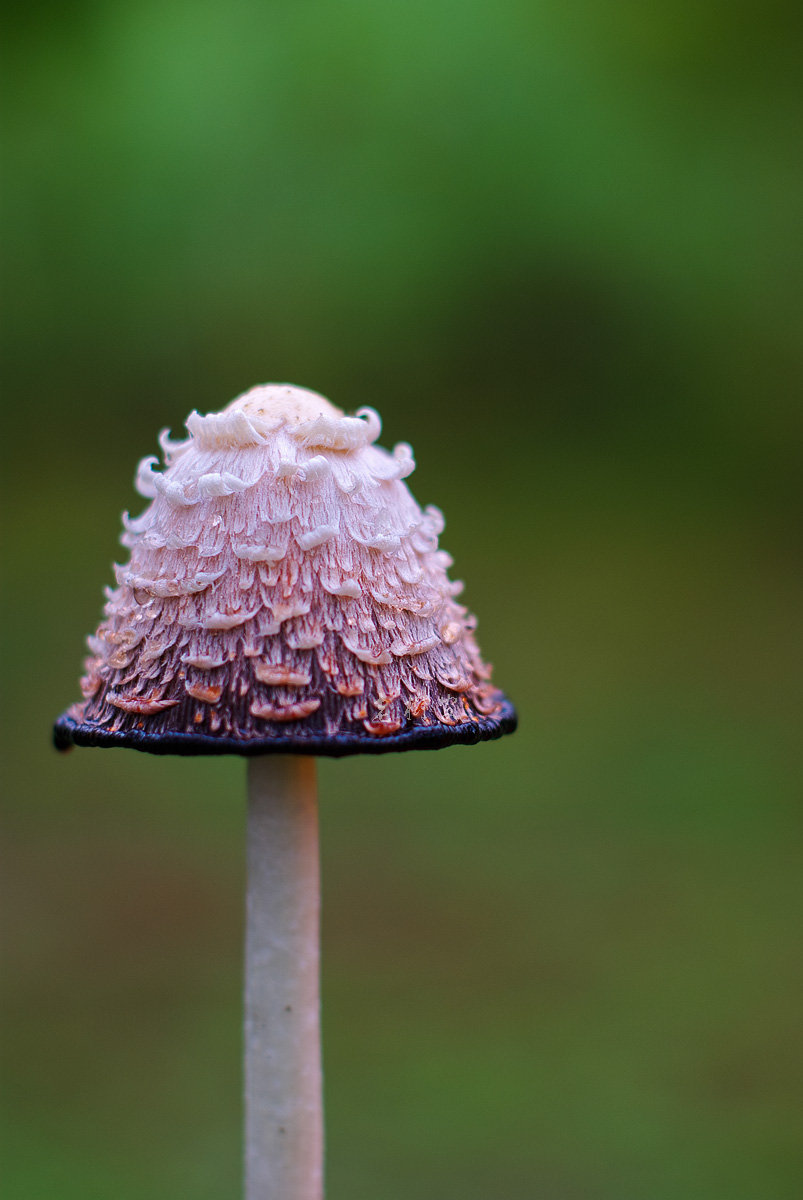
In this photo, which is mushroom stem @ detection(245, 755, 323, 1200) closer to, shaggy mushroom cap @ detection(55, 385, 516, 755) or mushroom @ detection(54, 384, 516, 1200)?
mushroom @ detection(54, 384, 516, 1200)

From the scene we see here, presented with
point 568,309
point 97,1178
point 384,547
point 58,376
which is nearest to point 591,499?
point 568,309

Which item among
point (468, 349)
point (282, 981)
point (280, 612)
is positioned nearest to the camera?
point (280, 612)

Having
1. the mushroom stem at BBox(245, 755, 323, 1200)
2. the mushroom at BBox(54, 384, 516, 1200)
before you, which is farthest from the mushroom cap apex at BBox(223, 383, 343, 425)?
the mushroom stem at BBox(245, 755, 323, 1200)

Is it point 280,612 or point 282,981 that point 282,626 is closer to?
point 280,612

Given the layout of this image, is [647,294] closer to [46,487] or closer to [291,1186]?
[46,487]

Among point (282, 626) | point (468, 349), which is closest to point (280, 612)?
point (282, 626)

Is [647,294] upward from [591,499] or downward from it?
upward

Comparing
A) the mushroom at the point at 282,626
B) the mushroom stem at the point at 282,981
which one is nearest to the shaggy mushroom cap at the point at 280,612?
the mushroom at the point at 282,626
